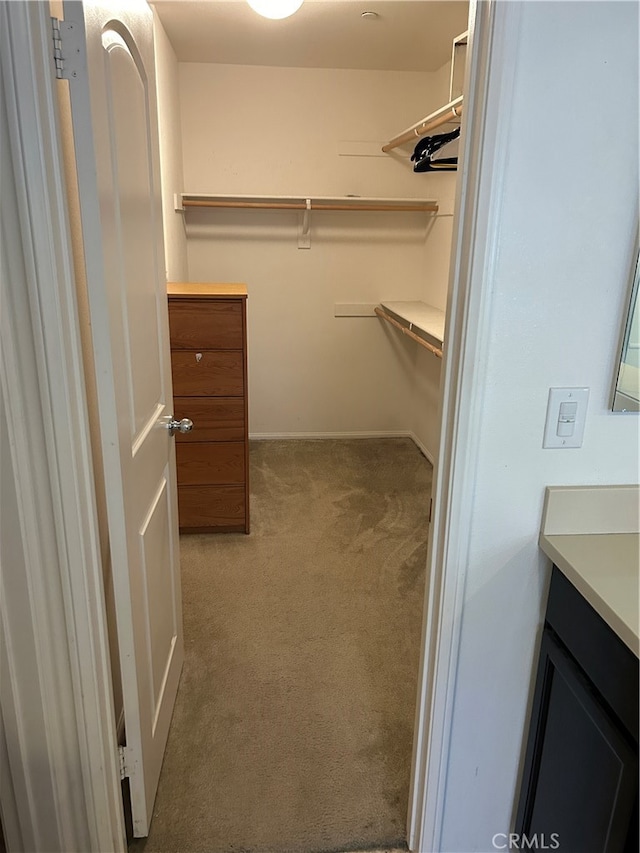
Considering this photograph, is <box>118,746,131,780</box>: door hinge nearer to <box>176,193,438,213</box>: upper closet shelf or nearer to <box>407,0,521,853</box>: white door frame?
<box>407,0,521,853</box>: white door frame

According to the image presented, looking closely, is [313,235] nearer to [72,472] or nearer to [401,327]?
[401,327]

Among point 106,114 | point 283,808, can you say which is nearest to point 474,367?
point 106,114

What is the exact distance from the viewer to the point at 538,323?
114 cm

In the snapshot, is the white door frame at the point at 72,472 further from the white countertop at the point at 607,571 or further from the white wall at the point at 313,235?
the white wall at the point at 313,235

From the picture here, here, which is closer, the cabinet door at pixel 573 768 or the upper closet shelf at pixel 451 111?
the cabinet door at pixel 573 768

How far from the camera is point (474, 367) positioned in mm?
1143

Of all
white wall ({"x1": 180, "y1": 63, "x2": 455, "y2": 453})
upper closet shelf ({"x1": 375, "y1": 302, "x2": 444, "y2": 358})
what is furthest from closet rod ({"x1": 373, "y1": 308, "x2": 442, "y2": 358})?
Result: white wall ({"x1": 180, "y1": 63, "x2": 455, "y2": 453})

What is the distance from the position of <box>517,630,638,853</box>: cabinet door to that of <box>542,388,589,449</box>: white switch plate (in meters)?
0.41

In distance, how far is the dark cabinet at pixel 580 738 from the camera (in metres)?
0.99

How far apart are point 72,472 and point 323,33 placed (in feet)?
9.49

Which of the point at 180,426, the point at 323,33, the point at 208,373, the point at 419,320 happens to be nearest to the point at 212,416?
the point at 208,373

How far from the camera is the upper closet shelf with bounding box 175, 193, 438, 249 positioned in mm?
3700

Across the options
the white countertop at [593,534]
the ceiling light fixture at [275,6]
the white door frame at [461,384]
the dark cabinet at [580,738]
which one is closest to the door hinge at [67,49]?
the white door frame at [461,384]

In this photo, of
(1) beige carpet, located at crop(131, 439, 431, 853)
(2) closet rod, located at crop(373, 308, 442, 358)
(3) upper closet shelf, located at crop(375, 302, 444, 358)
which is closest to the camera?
(1) beige carpet, located at crop(131, 439, 431, 853)
